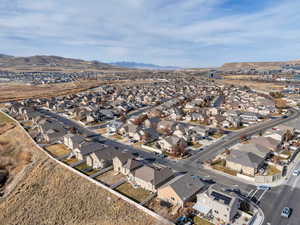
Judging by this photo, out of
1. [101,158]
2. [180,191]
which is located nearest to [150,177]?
[180,191]

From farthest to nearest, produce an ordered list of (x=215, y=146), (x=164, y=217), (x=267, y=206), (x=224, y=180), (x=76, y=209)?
1. (x=215, y=146)
2. (x=224, y=180)
3. (x=76, y=209)
4. (x=267, y=206)
5. (x=164, y=217)

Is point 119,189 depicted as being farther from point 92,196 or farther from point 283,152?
point 283,152

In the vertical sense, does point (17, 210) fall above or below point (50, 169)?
below

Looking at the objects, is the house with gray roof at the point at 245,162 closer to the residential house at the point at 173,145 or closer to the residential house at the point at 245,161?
the residential house at the point at 245,161

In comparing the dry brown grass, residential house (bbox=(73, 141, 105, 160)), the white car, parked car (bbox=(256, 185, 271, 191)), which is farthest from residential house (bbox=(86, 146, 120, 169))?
the white car

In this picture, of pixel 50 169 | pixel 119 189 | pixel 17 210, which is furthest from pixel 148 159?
pixel 17 210

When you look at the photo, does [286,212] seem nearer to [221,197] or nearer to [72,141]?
[221,197]
